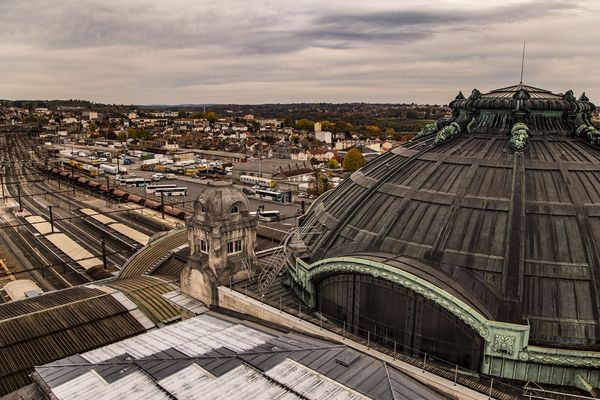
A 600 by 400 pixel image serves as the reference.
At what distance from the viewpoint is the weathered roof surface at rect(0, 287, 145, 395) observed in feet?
90.4

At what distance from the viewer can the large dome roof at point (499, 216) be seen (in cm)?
1866

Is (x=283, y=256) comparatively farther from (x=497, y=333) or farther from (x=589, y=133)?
(x=589, y=133)

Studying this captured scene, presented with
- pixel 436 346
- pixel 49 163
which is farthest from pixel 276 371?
pixel 49 163

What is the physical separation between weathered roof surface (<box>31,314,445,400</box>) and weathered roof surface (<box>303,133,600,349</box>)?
5016mm

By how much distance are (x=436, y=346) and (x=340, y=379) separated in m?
4.78

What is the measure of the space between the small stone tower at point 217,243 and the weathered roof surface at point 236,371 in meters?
7.06

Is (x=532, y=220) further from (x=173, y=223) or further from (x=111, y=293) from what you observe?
(x=173, y=223)

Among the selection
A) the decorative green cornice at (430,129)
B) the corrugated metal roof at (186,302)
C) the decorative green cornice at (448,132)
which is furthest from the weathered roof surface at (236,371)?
the decorative green cornice at (430,129)

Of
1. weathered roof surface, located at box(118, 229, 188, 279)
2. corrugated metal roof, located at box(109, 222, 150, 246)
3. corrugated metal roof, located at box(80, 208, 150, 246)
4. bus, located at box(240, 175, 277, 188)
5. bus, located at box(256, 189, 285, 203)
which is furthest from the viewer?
bus, located at box(240, 175, 277, 188)

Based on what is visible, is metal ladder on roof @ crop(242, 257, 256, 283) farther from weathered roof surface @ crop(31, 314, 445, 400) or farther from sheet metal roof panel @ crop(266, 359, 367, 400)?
sheet metal roof panel @ crop(266, 359, 367, 400)

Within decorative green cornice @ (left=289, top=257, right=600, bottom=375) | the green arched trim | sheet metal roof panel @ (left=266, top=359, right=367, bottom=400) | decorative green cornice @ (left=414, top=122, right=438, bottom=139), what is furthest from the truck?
decorative green cornice @ (left=289, top=257, right=600, bottom=375)

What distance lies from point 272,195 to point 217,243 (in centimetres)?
7376

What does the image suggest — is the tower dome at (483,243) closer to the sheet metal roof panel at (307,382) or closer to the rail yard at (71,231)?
the sheet metal roof panel at (307,382)

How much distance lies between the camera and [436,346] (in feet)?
65.6
